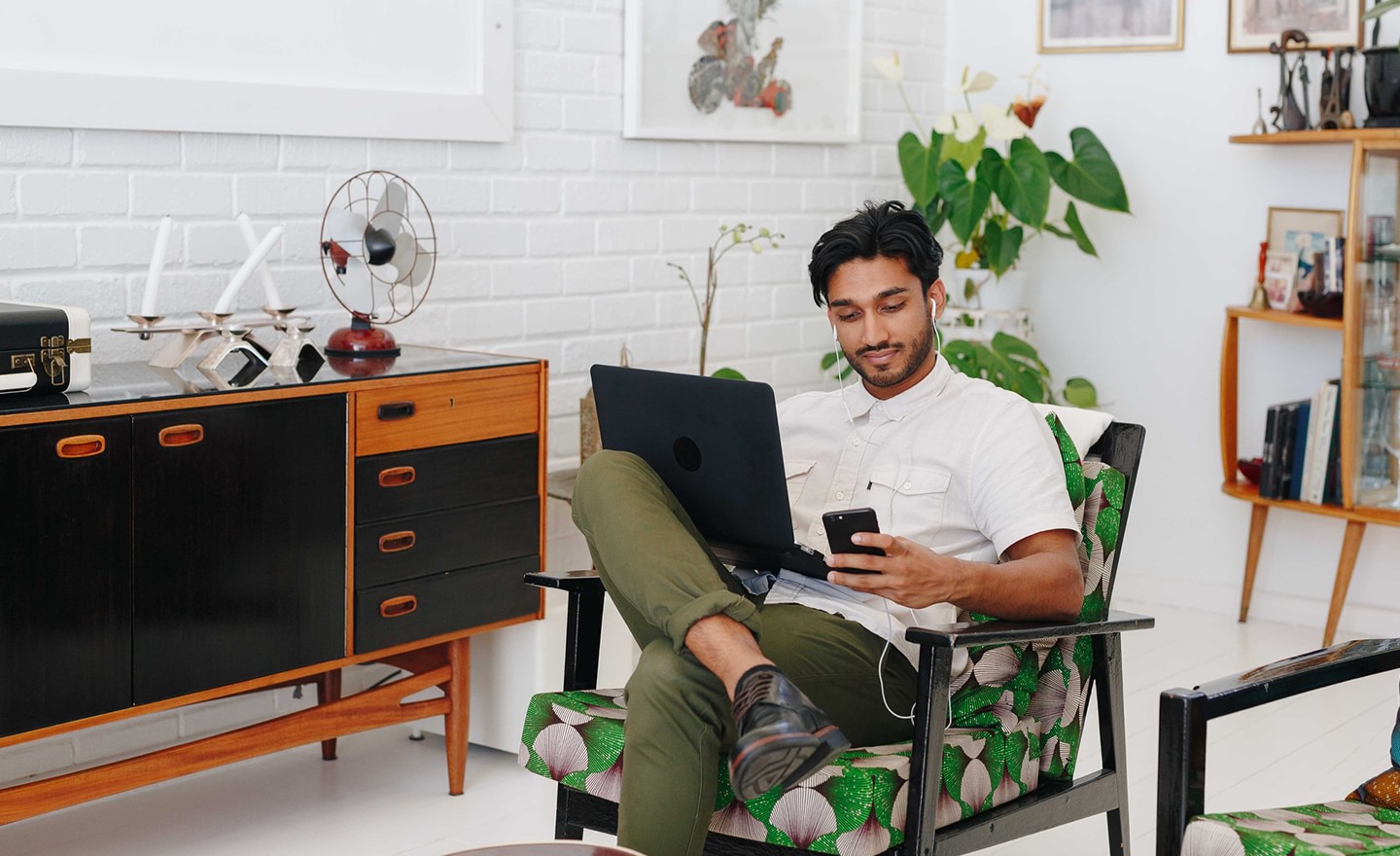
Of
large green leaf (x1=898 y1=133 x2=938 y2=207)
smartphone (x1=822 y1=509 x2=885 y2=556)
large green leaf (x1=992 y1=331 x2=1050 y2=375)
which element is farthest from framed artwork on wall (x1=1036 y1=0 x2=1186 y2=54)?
smartphone (x1=822 y1=509 x2=885 y2=556)

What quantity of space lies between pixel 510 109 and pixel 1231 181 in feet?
6.93

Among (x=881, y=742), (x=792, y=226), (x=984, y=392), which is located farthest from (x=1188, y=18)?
(x=881, y=742)

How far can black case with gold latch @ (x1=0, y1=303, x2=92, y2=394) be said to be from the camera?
220 centimetres

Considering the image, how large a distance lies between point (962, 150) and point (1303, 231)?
0.94 meters

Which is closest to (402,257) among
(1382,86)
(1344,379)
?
(1344,379)

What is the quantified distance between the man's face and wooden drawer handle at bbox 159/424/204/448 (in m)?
1.00

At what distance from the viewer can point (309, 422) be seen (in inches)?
99.9

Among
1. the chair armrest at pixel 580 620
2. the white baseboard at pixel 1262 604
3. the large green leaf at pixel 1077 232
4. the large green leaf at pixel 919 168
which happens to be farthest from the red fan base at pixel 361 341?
the white baseboard at pixel 1262 604

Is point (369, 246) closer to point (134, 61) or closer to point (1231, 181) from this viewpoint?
point (134, 61)

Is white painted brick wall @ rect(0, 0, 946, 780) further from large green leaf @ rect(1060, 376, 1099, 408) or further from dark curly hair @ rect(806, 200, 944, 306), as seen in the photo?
dark curly hair @ rect(806, 200, 944, 306)

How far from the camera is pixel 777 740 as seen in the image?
1.74m

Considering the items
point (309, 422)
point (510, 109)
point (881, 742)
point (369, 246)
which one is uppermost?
point (510, 109)

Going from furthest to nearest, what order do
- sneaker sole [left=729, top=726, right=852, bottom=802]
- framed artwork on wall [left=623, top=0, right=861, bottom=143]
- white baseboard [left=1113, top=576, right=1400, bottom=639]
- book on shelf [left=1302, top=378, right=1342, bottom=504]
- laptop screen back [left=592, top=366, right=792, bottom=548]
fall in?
white baseboard [left=1113, top=576, right=1400, bottom=639], book on shelf [left=1302, top=378, right=1342, bottom=504], framed artwork on wall [left=623, top=0, right=861, bottom=143], laptop screen back [left=592, top=366, right=792, bottom=548], sneaker sole [left=729, top=726, right=852, bottom=802]

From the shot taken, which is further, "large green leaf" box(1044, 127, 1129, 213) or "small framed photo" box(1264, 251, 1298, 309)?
"large green leaf" box(1044, 127, 1129, 213)
